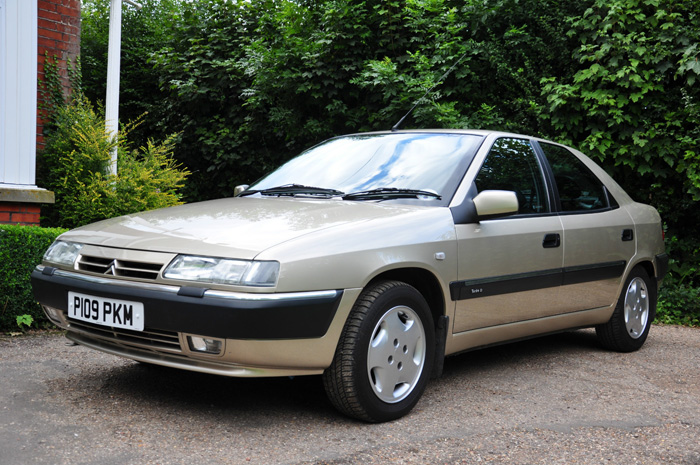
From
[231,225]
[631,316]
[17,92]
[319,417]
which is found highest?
[17,92]

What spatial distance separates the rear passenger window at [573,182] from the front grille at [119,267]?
277 cm

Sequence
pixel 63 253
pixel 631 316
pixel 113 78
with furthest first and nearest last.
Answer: pixel 113 78 < pixel 631 316 < pixel 63 253

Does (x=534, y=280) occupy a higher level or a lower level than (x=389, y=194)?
lower

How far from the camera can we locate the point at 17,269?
522 centimetres

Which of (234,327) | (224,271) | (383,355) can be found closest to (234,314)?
(234,327)

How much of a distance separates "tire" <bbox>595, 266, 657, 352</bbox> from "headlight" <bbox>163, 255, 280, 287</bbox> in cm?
321

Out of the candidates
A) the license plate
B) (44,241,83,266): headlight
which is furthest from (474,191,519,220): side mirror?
(44,241,83,266): headlight

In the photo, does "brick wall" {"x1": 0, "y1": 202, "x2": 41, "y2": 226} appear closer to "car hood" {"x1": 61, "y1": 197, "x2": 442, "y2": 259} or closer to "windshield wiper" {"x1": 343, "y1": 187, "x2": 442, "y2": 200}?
"car hood" {"x1": 61, "y1": 197, "x2": 442, "y2": 259}

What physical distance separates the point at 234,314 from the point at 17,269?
2.99 m

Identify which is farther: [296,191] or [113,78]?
[113,78]

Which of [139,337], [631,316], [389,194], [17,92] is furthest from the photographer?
[17,92]

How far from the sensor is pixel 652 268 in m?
5.58

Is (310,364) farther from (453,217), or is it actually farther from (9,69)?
(9,69)

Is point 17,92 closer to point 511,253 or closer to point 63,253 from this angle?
point 63,253
